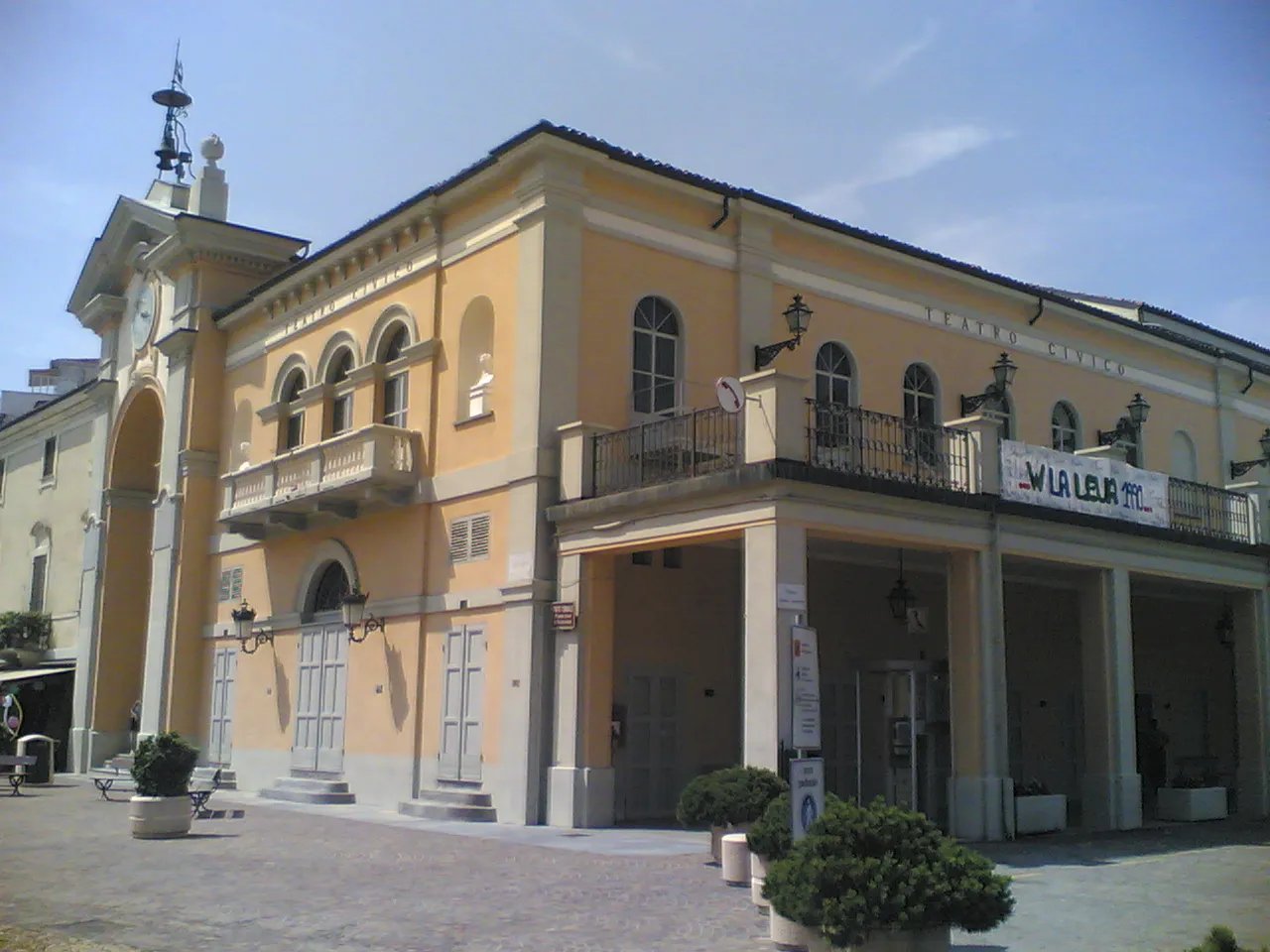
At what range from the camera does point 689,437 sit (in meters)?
16.4

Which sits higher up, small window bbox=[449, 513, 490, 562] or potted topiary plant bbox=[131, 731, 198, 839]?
small window bbox=[449, 513, 490, 562]

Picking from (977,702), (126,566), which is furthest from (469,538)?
(126,566)

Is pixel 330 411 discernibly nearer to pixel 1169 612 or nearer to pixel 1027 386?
pixel 1027 386

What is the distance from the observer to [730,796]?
39.0 feet

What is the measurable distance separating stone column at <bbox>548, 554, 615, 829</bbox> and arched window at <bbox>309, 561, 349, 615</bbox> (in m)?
6.32

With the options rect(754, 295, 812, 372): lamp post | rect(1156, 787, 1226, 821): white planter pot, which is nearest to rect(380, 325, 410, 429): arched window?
rect(754, 295, 812, 372): lamp post

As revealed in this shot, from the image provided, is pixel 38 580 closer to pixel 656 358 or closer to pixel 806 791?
pixel 656 358

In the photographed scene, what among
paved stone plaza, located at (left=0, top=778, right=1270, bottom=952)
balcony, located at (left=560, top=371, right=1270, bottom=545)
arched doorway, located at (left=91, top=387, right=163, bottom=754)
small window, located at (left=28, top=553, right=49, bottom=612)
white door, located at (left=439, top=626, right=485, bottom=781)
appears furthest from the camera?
small window, located at (left=28, top=553, right=49, bottom=612)

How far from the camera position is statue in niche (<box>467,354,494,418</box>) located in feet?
61.1

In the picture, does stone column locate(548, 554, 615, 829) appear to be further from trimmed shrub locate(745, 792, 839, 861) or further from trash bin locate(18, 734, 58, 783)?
trash bin locate(18, 734, 58, 783)

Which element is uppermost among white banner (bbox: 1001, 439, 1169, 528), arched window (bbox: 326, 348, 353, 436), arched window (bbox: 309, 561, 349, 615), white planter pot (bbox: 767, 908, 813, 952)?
arched window (bbox: 326, 348, 353, 436)

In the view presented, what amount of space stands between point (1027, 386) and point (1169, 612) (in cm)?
581

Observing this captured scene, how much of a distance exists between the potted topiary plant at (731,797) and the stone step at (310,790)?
9290 mm

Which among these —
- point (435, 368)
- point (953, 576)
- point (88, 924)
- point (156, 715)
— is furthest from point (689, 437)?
point (156, 715)
